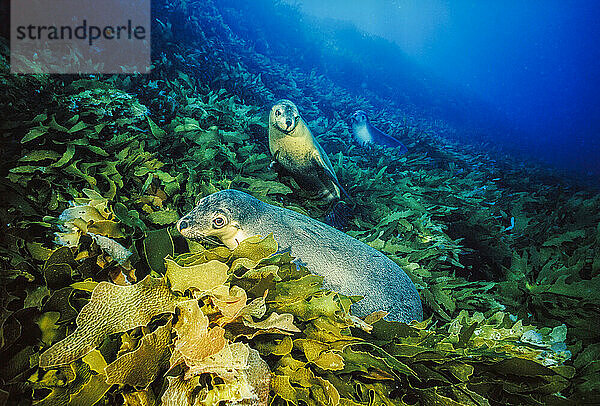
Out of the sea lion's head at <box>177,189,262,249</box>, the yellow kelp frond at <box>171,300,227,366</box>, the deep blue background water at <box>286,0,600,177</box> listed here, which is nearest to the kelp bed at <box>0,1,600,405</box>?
the yellow kelp frond at <box>171,300,227,366</box>

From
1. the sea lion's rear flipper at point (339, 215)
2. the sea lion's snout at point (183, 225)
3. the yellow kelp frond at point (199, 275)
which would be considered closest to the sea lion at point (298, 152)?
the sea lion's rear flipper at point (339, 215)

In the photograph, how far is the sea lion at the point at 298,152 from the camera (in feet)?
8.25

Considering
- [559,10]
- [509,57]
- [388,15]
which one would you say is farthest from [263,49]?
[559,10]

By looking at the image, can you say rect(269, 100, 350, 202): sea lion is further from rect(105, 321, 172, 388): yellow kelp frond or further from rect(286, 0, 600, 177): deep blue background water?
rect(286, 0, 600, 177): deep blue background water

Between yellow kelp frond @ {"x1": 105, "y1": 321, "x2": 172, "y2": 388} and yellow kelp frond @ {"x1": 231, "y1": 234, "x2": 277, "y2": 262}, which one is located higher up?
yellow kelp frond @ {"x1": 231, "y1": 234, "x2": 277, "y2": 262}

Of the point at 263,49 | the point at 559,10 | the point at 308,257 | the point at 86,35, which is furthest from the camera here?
the point at 559,10

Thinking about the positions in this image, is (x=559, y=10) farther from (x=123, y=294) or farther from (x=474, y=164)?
(x=123, y=294)

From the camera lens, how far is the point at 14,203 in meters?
1.61

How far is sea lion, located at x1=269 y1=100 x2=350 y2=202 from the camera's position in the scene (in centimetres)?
252

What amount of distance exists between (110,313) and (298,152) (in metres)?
1.98

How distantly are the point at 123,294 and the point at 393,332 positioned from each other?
919 millimetres

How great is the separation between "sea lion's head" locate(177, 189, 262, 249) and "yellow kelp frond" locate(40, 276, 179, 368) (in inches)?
24.1

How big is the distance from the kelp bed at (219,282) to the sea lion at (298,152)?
18cm

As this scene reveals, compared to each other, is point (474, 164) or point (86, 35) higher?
point (86, 35)
